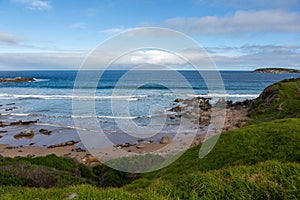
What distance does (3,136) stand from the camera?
80.3ft

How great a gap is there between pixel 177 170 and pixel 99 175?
350cm

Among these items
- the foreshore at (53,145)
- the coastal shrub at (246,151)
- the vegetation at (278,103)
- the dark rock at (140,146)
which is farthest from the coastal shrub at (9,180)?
the vegetation at (278,103)

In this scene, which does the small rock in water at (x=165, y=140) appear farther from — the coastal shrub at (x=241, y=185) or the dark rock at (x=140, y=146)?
the coastal shrub at (x=241, y=185)

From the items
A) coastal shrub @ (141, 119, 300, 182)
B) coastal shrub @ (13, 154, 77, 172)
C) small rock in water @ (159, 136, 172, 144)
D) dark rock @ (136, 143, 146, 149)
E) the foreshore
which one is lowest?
the foreshore

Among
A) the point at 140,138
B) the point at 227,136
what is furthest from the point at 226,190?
the point at 140,138

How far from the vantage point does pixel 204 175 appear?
192 inches

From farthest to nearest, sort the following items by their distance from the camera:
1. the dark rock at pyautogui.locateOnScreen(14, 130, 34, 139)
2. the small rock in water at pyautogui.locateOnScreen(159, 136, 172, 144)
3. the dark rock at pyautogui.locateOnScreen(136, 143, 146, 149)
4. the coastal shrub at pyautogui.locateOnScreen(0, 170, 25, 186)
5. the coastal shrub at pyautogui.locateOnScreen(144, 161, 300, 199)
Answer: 1. the dark rock at pyautogui.locateOnScreen(14, 130, 34, 139)
2. the small rock in water at pyautogui.locateOnScreen(159, 136, 172, 144)
3. the dark rock at pyautogui.locateOnScreen(136, 143, 146, 149)
4. the coastal shrub at pyautogui.locateOnScreen(0, 170, 25, 186)
5. the coastal shrub at pyautogui.locateOnScreen(144, 161, 300, 199)

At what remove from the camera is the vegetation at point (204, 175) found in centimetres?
440

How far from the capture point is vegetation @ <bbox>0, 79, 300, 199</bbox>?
4402mm

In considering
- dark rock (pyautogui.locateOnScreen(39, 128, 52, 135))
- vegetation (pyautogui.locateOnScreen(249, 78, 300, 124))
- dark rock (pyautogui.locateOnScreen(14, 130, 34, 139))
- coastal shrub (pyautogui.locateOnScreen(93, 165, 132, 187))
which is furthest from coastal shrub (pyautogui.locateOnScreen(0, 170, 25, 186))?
vegetation (pyautogui.locateOnScreen(249, 78, 300, 124))

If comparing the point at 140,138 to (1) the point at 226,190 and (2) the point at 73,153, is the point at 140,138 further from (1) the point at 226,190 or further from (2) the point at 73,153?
(1) the point at 226,190

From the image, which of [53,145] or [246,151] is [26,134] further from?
[246,151]

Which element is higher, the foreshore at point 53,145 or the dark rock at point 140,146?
the dark rock at point 140,146

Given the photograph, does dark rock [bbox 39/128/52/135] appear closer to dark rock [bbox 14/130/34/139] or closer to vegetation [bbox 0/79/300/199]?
dark rock [bbox 14/130/34/139]
